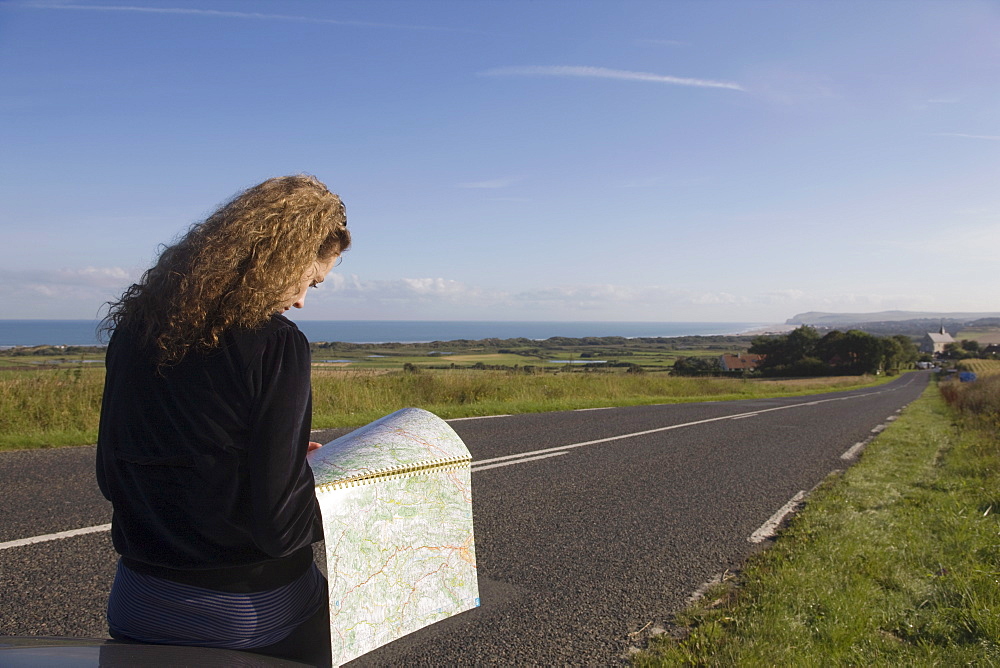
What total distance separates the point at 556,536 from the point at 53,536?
360cm

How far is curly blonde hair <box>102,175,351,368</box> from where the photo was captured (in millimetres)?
1540

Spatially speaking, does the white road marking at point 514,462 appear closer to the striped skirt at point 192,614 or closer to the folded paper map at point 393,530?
the folded paper map at point 393,530

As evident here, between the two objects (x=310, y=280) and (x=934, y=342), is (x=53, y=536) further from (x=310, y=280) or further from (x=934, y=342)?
(x=934, y=342)

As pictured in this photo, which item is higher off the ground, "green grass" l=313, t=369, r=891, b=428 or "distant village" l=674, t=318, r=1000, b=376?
"green grass" l=313, t=369, r=891, b=428

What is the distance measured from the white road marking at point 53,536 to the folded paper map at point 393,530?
12.0 feet

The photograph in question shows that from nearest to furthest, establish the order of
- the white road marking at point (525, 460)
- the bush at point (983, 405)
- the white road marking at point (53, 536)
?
the white road marking at point (53, 536) < the white road marking at point (525, 460) < the bush at point (983, 405)

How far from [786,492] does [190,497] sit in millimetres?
6685

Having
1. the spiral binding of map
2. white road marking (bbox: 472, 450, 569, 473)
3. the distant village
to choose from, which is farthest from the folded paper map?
the distant village

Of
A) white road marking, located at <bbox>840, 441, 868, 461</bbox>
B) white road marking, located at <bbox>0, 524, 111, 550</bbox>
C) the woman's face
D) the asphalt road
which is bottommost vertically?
white road marking, located at <bbox>840, 441, 868, 461</bbox>

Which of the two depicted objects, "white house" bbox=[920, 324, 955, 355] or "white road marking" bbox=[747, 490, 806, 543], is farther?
"white house" bbox=[920, 324, 955, 355]

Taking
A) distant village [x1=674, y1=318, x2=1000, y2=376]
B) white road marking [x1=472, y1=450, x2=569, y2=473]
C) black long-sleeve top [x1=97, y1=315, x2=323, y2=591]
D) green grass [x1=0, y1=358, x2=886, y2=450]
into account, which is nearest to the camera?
black long-sleeve top [x1=97, y1=315, x2=323, y2=591]

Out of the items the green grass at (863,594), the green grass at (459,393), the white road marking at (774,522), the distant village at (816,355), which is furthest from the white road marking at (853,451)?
the distant village at (816,355)

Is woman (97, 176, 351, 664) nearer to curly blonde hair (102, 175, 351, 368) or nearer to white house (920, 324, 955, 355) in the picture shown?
curly blonde hair (102, 175, 351, 368)

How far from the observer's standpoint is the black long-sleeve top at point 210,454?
1533 millimetres
